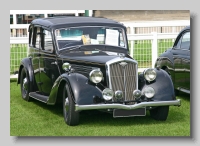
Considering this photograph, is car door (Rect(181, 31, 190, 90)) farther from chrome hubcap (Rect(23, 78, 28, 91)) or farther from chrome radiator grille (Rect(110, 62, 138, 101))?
chrome hubcap (Rect(23, 78, 28, 91))

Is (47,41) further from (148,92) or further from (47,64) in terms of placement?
(148,92)

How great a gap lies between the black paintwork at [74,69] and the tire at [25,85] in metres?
0.12

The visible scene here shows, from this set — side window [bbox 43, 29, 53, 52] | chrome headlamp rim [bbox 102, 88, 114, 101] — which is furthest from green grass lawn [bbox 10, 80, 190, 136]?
side window [bbox 43, 29, 53, 52]

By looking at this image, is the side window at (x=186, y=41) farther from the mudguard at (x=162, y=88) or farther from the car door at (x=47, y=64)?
the car door at (x=47, y=64)

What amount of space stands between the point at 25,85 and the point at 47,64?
3.64 ft

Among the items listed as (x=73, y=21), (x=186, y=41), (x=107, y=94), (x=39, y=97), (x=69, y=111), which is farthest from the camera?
(x=186, y=41)

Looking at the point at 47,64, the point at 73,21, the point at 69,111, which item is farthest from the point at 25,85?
the point at 69,111

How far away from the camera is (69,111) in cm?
912

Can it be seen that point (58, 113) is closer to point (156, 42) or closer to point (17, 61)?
point (17, 61)

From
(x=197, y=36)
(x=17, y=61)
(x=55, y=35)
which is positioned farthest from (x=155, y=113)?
(x=17, y=61)

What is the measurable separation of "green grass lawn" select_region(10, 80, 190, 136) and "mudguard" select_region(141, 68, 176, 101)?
43 cm

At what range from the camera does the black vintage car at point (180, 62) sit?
37.7 feet

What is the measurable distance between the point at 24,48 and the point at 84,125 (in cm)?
604

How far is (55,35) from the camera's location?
34.6 feet
